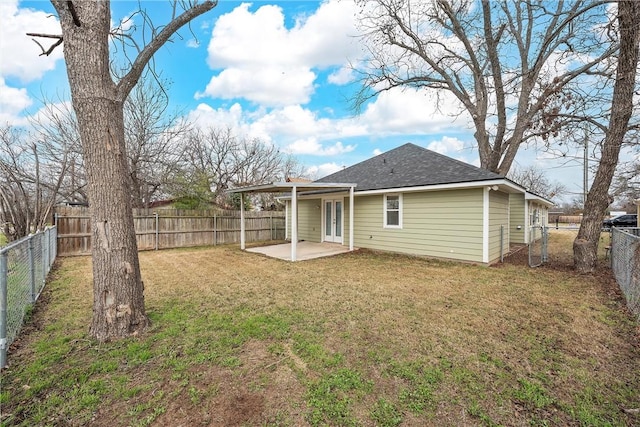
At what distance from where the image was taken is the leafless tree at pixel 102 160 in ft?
11.0

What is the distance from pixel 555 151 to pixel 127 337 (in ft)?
32.5

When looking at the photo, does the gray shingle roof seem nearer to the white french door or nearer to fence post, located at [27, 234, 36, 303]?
the white french door

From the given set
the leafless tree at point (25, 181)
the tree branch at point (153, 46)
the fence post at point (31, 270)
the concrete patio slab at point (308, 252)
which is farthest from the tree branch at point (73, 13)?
the concrete patio slab at point (308, 252)

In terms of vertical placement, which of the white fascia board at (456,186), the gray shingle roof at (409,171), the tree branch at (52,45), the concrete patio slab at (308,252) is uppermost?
the tree branch at (52,45)

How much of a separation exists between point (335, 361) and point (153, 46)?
14.8 ft

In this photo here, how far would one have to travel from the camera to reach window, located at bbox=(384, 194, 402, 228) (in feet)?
32.9

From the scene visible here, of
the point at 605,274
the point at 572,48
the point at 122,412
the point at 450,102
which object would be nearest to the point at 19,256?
the point at 122,412

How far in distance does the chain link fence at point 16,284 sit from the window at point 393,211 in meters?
9.14

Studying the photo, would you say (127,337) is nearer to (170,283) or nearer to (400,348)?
(170,283)

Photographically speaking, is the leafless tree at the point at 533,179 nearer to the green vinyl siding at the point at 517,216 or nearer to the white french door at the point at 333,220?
the green vinyl siding at the point at 517,216

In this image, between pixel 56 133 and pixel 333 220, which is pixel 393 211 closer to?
pixel 333 220

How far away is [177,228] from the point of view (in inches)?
485

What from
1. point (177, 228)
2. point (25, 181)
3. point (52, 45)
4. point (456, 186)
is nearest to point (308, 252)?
point (456, 186)

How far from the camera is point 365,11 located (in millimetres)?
11312
